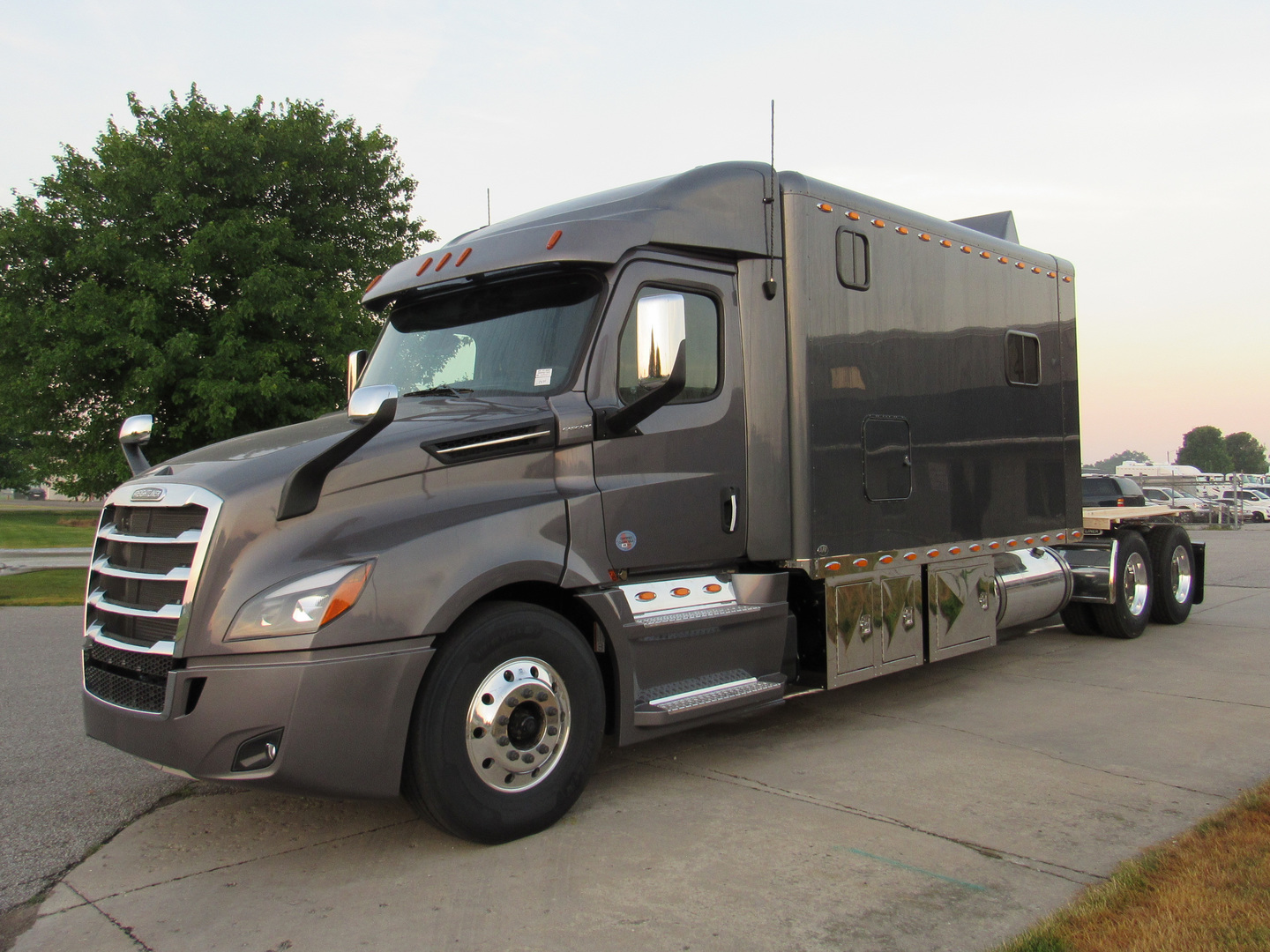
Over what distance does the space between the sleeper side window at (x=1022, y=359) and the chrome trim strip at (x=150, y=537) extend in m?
6.07

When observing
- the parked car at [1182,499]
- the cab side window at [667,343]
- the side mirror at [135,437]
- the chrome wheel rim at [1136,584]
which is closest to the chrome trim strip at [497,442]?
the cab side window at [667,343]

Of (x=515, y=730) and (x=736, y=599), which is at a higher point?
(x=736, y=599)

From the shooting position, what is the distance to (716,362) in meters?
5.48

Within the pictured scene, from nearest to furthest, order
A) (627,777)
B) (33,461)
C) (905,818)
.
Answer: (905,818)
(627,777)
(33,461)

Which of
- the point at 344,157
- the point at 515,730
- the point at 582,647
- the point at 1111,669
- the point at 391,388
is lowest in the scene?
the point at 1111,669

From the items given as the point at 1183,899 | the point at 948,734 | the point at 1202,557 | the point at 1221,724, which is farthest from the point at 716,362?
the point at 1202,557

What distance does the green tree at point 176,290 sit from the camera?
17328 mm

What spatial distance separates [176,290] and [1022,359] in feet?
50.7

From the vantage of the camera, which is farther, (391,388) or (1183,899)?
(391,388)

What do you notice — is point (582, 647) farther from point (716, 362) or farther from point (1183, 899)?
point (1183, 899)

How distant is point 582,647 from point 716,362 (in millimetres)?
1807

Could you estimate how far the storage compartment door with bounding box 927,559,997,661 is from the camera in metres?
6.88

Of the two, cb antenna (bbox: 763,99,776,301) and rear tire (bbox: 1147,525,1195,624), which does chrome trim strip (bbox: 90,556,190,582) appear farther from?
rear tire (bbox: 1147,525,1195,624)

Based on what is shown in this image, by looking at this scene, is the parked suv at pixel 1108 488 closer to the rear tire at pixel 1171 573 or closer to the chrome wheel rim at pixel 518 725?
the rear tire at pixel 1171 573
